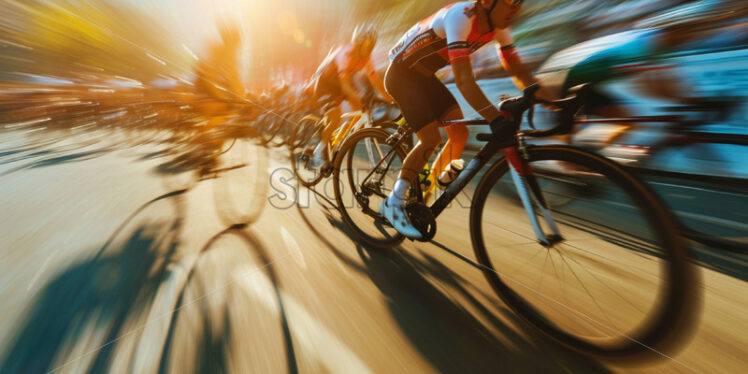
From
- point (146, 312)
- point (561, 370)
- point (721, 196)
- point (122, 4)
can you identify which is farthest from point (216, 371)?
point (122, 4)

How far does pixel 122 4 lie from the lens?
16.9 feet

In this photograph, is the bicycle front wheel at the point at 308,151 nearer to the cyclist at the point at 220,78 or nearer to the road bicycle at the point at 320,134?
the road bicycle at the point at 320,134

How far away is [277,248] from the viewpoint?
236cm

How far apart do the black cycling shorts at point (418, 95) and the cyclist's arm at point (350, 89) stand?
54.4 inches

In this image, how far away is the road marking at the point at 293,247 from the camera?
2154 mm

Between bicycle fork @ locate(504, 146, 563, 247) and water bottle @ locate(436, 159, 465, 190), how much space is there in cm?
35

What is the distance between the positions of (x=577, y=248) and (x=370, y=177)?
1472 mm

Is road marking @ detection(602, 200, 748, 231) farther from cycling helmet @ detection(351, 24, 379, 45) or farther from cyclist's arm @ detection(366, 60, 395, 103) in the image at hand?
cycling helmet @ detection(351, 24, 379, 45)

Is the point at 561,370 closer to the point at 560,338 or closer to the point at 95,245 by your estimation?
the point at 560,338

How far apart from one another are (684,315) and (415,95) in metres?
1.54

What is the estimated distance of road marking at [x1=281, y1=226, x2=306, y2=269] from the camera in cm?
215

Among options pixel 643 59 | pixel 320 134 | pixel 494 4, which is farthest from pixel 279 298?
pixel 643 59

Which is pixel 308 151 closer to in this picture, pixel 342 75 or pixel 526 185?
pixel 342 75

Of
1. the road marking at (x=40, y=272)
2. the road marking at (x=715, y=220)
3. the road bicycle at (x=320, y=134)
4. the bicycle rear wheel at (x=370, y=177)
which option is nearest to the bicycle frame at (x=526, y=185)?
the bicycle rear wheel at (x=370, y=177)
